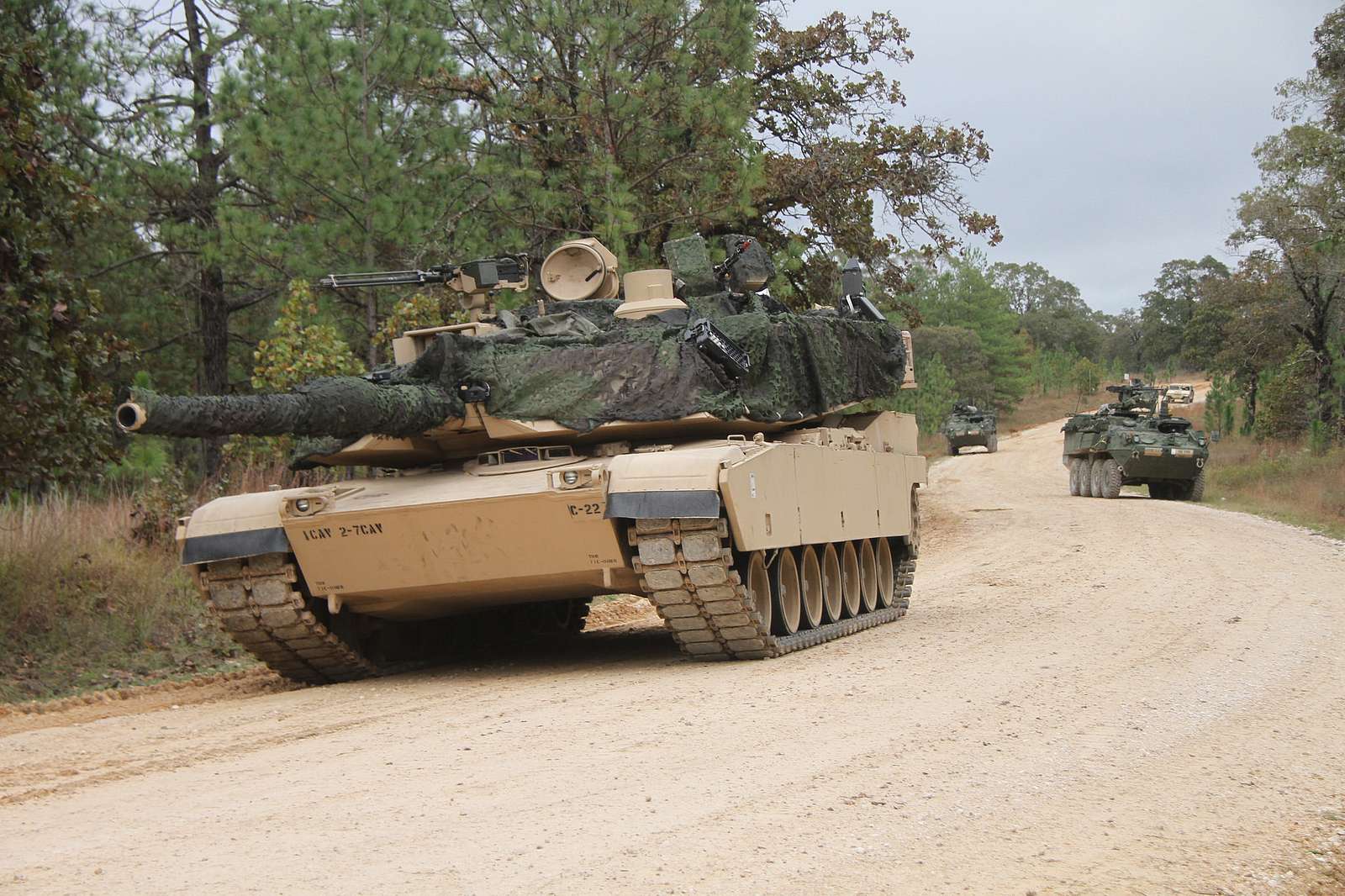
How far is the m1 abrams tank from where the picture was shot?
47562mm

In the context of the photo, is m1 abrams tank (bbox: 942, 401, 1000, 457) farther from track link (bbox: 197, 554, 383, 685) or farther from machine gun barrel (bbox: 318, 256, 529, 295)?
track link (bbox: 197, 554, 383, 685)

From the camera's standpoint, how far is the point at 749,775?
5973mm

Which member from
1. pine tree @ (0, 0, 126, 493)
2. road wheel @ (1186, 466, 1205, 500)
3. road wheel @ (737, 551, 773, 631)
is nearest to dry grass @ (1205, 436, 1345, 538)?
road wheel @ (1186, 466, 1205, 500)

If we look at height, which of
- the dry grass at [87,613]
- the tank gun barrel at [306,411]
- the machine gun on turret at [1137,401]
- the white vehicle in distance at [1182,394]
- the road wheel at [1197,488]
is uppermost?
the tank gun barrel at [306,411]

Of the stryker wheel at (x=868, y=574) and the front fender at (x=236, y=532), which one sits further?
the stryker wheel at (x=868, y=574)

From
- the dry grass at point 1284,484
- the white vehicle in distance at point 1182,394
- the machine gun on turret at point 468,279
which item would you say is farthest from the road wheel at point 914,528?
the white vehicle in distance at point 1182,394

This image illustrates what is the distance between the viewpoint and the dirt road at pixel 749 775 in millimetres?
4652

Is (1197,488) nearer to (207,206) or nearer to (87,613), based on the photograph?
(207,206)

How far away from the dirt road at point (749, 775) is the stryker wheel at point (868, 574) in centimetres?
164

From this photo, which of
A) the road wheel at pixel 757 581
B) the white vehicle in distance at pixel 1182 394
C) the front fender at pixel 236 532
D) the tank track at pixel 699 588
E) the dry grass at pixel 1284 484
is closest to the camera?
the tank track at pixel 699 588

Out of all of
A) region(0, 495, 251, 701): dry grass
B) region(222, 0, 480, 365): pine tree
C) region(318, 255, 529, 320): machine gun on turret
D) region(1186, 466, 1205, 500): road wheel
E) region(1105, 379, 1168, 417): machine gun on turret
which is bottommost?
region(1186, 466, 1205, 500): road wheel

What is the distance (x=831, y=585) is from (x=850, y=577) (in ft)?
1.90

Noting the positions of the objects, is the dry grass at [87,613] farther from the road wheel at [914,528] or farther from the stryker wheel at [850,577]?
the road wheel at [914,528]

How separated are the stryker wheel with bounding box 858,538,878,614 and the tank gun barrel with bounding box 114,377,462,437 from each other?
4.44 meters
